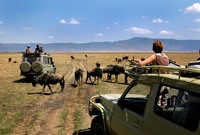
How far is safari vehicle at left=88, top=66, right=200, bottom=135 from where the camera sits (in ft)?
14.2

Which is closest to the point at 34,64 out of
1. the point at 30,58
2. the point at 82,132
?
the point at 30,58

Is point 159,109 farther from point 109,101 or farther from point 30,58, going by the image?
point 30,58

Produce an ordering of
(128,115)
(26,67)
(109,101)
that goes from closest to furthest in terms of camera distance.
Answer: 1. (128,115)
2. (109,101)
3. (26,67)

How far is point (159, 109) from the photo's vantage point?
5141mm

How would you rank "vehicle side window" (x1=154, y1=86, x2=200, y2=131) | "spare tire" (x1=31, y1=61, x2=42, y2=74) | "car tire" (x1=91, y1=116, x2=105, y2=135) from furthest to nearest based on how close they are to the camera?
"spare tire" (x1=31, y1=61, x2=42, y2=74) < "car tire" (x1=91, y1=116, x2=105, y2=135) < "vehicle side window" (x1=154, y1=86, x2=200, y2=131)

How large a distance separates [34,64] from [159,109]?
63.3 feet

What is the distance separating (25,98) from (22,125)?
5.99m

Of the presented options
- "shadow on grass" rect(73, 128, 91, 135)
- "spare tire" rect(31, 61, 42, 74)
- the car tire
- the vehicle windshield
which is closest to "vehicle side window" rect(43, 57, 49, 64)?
the vehicle windshield

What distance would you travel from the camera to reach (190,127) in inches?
165

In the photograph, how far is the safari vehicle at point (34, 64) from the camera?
23.4 metres

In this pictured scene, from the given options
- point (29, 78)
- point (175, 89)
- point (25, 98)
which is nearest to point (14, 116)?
point (25, 98)

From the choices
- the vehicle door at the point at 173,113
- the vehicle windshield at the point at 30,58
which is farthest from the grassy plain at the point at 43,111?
the vehicle door at the point at 173,113

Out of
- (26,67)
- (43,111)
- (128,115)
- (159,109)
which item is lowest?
(43,111)

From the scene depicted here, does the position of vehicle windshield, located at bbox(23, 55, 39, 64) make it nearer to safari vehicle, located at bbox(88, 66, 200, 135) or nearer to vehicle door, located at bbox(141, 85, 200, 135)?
safari vehicle, located at bbox(88, 66, 200, 135)
